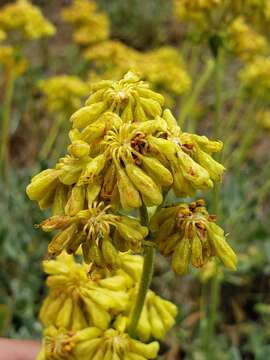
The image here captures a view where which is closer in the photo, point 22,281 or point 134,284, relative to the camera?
point 134,284

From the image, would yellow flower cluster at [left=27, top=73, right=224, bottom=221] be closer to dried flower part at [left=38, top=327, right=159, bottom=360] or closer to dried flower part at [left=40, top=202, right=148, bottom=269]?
dried flower part at [left=40, top=202, right=148, bottom=269]

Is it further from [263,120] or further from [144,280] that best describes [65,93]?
[144,280]

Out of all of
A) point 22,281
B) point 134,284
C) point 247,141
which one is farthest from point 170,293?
point 134,284

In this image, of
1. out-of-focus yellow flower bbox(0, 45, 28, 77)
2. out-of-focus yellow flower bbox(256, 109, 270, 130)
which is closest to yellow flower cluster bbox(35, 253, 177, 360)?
out-of-focus yellow flower bbox(0, 45, 28, 77)

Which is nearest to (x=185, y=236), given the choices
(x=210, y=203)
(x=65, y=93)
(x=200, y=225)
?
(x=200, y=225)

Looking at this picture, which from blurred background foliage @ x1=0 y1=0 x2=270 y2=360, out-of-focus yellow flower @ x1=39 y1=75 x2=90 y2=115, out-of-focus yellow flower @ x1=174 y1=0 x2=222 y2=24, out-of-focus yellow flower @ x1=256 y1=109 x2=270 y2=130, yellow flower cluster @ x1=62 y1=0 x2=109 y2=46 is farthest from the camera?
yellow flower cluster @ x1=62 y1=0 x2=109 y2=46

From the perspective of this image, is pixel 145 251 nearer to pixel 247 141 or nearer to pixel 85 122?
pixel 85 122

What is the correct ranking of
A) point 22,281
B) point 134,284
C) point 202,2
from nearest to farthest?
point 134,284 < point 202,2 < point 22,281
